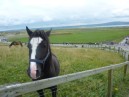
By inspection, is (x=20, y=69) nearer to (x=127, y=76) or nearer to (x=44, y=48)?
(x=127, y=76)

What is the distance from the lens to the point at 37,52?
4.76 meters

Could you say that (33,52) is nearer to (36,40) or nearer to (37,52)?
(37,52)

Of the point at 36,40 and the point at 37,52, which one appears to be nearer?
the point at 37,52

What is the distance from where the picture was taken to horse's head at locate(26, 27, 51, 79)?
445cm

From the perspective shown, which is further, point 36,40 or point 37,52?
point 36,40

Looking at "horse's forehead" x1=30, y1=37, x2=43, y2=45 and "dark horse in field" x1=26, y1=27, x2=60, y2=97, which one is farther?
"horse's forehead" x1=30, y1=37, x2=43, y2=45

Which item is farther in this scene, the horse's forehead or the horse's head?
the horse's forehead

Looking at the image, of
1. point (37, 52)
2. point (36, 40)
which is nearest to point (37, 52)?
point (37, 52)

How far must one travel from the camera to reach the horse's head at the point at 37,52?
14.6 ft

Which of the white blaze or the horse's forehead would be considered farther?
the horse's forehead

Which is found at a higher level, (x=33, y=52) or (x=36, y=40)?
(x=36, y=40)

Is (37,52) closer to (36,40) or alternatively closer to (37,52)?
(37,52)

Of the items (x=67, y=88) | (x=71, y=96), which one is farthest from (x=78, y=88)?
(x=71, y=96)

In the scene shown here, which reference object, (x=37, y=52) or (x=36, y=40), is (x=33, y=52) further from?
(x=36, y=40)
